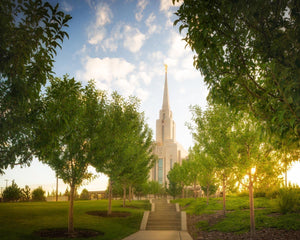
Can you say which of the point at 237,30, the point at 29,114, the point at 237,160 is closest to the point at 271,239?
the point at 237,160

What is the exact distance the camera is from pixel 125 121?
19.1 meters

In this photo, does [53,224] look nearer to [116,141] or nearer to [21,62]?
[116,141]

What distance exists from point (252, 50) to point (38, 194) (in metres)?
32.4

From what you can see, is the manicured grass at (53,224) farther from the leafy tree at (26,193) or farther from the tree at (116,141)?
the leafy tree at (26,193)

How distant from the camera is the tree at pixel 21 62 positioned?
16.8ft

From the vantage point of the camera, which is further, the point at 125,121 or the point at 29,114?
the point at 125,121

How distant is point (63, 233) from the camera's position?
42.9 feet

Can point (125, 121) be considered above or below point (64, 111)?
above

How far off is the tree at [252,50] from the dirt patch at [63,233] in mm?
10591

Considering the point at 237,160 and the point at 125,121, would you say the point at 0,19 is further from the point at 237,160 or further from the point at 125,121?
the point at 125,121

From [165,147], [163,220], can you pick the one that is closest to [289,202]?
[163,220]

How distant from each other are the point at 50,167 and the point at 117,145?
447cm

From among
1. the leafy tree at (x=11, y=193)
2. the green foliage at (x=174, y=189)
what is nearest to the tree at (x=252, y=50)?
the leafy tree at (x=11, y=193)

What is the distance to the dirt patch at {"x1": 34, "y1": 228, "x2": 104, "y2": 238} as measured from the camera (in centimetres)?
1235
